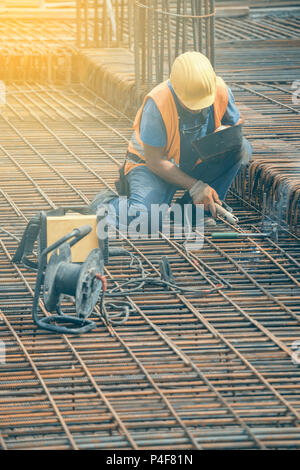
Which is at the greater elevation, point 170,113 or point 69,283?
point 170,113

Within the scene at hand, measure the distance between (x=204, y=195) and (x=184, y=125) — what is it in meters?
0.39

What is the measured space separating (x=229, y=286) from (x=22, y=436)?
4.86ft

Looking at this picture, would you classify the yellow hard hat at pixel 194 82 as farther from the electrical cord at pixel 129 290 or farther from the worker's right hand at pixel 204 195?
the electrical cord at pixel 129 290

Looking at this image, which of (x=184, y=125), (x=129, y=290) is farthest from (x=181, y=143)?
(x=129, y=290)

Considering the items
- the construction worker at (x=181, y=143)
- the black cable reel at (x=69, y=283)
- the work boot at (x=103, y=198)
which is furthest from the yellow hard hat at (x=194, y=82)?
the black cable reel at (x=69, y=283)

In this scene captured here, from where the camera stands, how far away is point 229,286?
4316 millimetres

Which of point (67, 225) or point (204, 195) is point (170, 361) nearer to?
point (67, 225)

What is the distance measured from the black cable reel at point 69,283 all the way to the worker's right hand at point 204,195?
1.02m

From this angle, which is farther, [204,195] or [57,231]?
[204,195]

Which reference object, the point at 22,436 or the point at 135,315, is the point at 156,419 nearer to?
the point at 22,436

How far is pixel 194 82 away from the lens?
457 centimetres

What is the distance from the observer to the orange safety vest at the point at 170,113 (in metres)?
4.79

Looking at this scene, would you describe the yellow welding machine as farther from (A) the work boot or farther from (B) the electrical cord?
(A) the work boot

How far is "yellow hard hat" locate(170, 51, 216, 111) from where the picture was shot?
4.61 m
